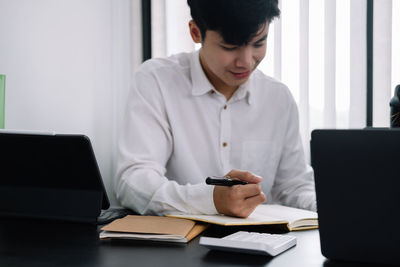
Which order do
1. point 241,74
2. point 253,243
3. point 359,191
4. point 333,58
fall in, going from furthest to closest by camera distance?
point 333,58 → point 241,74 → point 253,243 → point 359,191

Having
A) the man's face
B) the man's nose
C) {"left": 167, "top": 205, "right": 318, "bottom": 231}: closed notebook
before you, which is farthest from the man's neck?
{"left": 167, "top": 205, "right": 318, "bottom": 231}: closed notebook

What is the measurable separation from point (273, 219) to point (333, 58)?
4.75 ft

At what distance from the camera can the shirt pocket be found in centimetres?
161

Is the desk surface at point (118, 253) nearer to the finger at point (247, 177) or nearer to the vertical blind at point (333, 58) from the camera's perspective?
the finger at point (247, 177)

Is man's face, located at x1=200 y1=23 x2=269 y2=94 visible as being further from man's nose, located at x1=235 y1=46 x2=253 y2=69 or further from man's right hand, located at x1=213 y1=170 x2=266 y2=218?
man's right hand, located at x1=213 y1=170 x2=266 y2=218

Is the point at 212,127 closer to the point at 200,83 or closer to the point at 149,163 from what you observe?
the point at 200,83

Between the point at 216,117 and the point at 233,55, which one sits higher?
the point at 233,55

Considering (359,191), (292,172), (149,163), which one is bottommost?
(292,172)

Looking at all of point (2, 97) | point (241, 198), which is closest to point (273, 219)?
point (241, 198)

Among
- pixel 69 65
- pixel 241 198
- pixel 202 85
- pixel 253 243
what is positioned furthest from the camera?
pixel 69 65

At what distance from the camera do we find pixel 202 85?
159 cm

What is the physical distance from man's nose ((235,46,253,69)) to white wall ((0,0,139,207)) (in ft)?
2.68

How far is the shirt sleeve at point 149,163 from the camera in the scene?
3.64ft

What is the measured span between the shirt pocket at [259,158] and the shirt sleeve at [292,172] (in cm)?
4
